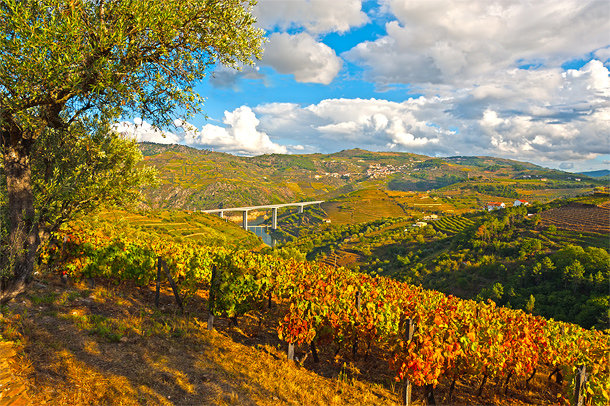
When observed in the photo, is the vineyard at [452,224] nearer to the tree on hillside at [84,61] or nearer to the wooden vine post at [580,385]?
the wooden vine post at [580,385]

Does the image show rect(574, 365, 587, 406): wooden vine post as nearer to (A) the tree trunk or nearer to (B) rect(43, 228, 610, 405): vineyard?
(B) rect(43, 228, 610, 405): vineyard

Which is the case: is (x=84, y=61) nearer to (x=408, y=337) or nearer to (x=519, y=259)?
(x=408, y=337)

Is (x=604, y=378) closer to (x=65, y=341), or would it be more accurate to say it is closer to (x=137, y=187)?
(x=65, y=341)

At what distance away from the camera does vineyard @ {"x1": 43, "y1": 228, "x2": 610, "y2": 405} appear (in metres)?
8.14

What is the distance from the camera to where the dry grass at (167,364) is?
6855 mm

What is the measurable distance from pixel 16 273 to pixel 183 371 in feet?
20.8

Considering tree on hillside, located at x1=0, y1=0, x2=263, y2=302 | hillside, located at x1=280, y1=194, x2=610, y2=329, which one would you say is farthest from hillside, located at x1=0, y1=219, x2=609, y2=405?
hillside, located at x1=280, y1=194, x2=610, y2=329

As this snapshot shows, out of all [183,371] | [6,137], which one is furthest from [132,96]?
[183,371]

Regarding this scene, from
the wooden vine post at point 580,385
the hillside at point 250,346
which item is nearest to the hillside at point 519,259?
the hillside at point 250,346

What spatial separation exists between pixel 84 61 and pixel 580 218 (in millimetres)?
130058

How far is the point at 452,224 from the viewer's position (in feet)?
477

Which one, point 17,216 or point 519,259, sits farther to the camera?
point 519,259

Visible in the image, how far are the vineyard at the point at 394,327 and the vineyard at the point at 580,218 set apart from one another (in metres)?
99.1

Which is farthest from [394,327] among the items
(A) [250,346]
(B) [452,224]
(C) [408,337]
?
(B) [452,224]
